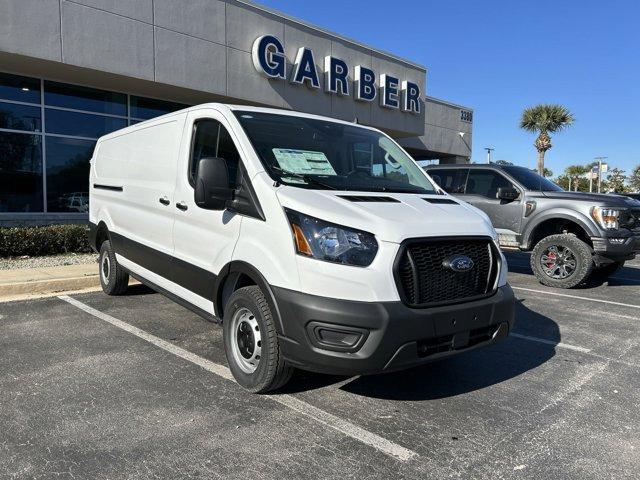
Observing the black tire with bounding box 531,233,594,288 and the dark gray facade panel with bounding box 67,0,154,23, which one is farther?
the dark gray facade panel with bounding box 67,0,154,23

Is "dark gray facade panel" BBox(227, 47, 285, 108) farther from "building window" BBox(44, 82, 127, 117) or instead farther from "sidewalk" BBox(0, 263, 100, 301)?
"sidewalk" BBox(0, 263, 100, 301)

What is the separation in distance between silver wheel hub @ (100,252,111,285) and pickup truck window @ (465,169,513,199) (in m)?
6.37

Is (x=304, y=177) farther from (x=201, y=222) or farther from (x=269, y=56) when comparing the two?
(x=269, y=56)

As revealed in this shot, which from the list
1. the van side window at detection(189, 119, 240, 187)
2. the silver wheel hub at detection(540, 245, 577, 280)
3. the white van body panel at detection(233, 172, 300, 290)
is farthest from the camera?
the silver wheel hub at detection(540, 245, 577, 280)

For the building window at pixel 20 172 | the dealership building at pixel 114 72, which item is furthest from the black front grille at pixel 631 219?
the building window at pixel 20 172

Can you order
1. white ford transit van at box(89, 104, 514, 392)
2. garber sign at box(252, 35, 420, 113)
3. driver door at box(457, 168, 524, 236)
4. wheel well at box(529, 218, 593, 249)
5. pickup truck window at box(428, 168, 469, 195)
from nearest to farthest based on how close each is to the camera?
white ford transit van at box(89, 104, 514, 392)
wheel well at box(529, 218, 593, 249)
driver door at box(457, 168, 524, 236)
pickup truck window at box(428, 168, 469, 195)
garber sign at box(252, 35, 420, 113)

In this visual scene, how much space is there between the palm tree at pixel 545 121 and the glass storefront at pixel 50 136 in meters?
35.4

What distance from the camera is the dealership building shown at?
1123cm

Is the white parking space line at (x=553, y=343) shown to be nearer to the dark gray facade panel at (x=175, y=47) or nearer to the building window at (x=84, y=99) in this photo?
the dark gray facade panel at (x=175, y=47)

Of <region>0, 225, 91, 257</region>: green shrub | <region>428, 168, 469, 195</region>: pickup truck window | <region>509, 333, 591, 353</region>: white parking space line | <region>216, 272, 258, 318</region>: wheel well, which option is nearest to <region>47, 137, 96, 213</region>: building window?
<region>0, 225, 91, 257</region>: green shrub

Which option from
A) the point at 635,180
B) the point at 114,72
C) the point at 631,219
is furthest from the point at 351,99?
the point at 635,180

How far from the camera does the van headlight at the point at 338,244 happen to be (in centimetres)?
306

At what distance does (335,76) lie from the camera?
16.7m

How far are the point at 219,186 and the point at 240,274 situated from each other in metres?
0.66
